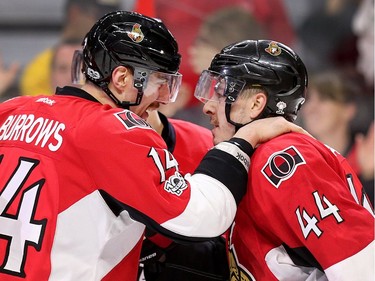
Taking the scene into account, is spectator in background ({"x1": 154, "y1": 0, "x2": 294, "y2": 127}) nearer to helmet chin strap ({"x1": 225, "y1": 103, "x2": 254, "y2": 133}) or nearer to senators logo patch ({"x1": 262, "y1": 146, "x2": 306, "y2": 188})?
helmet chin strap ({"x1": 225, "y1": 103, "x2": 254, "y2": 133})

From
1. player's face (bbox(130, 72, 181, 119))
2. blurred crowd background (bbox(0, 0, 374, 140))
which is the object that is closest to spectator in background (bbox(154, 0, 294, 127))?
blurred crowd background (bbox(0, 0, 374, 140))

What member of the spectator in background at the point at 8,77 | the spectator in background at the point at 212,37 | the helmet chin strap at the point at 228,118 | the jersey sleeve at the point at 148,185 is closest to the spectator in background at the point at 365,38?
the spectator in background at the point at 212,37

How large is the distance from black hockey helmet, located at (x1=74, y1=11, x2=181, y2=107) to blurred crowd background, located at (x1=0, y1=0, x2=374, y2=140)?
2.60 m

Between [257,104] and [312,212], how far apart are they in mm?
435

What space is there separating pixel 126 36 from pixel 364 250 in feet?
3.24

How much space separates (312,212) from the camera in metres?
2.21

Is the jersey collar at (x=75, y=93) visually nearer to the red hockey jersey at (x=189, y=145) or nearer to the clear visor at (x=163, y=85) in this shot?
the clear visor at (x=163, y=85)

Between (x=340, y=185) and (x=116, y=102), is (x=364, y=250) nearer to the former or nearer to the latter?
(x=340, y=185)

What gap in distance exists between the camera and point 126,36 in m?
2.42

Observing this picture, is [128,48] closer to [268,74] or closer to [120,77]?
[120,77]

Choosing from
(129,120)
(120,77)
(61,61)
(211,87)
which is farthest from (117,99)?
(61,61)

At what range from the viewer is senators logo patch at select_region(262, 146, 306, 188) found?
7.35 ft

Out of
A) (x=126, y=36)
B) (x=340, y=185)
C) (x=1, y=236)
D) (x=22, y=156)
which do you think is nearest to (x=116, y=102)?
(x=126, y=36)

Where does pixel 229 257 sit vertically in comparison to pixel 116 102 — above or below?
below
